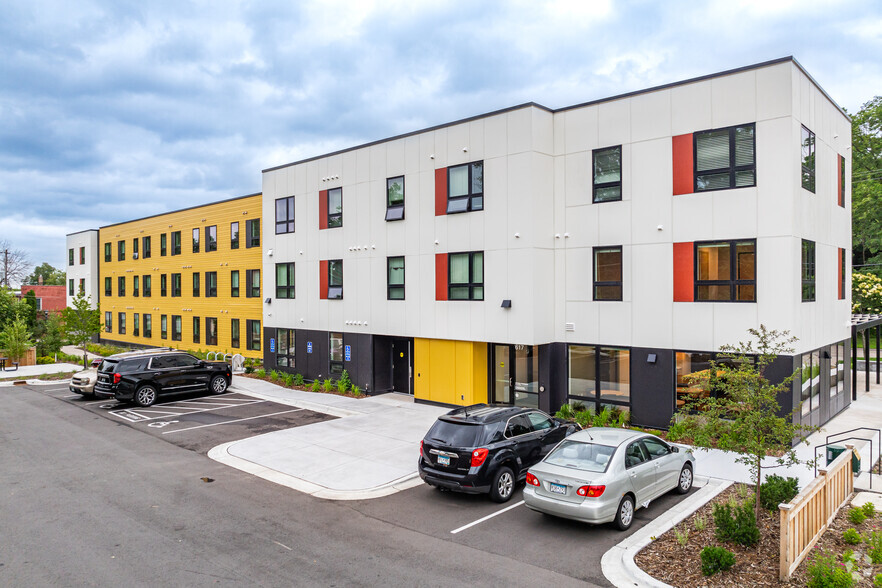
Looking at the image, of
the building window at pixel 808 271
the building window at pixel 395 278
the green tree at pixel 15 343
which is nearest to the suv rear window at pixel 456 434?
the building window at pixel 808 271

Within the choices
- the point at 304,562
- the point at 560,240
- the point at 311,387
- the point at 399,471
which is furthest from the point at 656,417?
the point at 311,387

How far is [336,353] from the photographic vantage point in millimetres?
24438

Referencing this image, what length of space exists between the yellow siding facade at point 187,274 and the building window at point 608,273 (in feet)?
65.6

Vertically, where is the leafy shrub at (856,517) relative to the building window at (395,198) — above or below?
below

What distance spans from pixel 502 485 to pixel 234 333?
2580 centimetres

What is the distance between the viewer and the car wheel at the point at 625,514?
937 cm

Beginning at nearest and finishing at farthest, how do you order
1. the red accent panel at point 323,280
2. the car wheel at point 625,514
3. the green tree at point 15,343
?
the car wheel at point 625,514, the red accent panel at point 323,280, the green tree at point 15,343

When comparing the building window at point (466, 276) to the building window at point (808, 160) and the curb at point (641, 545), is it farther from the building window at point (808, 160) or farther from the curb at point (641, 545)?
the curb at point (641, 545)

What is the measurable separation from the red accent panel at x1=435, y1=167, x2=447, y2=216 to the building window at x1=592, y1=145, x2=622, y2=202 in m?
5.23

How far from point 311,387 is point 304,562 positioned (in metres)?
16.6

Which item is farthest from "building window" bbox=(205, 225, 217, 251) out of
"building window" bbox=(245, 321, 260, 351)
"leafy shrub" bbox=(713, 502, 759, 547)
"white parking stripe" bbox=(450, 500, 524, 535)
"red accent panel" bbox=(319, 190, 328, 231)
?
"leafy shrub" bbox=(713, 502, 759, 547)

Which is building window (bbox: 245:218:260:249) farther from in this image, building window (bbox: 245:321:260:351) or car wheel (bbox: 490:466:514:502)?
car wheel (bbox: 490:466:514:502)

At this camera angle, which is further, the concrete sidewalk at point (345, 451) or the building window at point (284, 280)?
the building window at point (284, 280)

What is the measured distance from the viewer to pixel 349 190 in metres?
23.5
